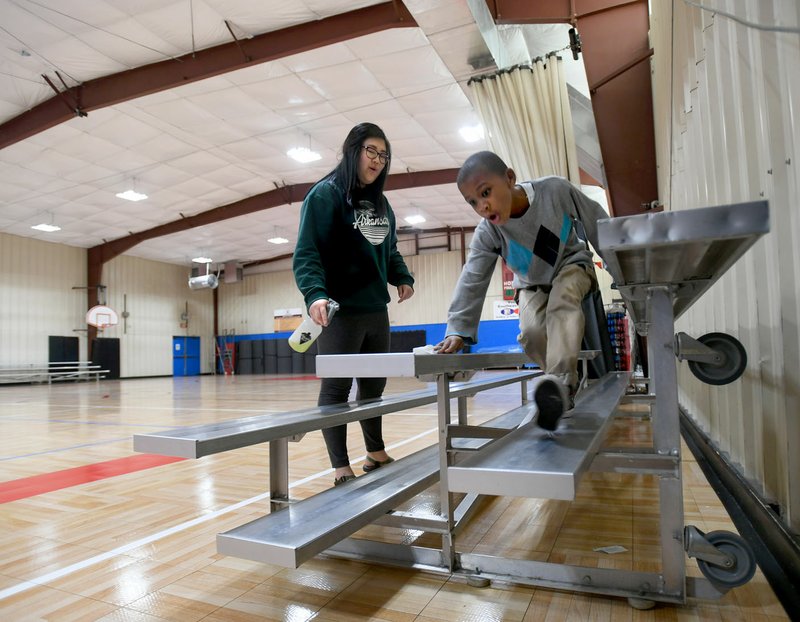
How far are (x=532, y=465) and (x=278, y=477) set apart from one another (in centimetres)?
80

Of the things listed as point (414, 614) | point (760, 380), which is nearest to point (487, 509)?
point (414, 614)

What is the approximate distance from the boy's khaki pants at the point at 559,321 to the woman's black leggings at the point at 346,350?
51 centimetres

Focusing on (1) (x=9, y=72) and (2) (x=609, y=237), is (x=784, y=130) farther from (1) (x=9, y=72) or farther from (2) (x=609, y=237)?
(1) (x=9, y=72)

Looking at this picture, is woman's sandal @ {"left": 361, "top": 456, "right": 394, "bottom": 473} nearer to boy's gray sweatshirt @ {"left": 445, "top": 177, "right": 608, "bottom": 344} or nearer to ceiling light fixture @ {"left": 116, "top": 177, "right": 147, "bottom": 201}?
boy's gray sweatshirt @ {"left": 445, "top": 177, "right": 608, "bottom": 344}

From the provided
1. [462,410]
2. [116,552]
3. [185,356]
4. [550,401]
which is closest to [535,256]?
[550,401]

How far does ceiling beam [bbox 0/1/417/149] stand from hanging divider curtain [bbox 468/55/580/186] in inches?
49.9

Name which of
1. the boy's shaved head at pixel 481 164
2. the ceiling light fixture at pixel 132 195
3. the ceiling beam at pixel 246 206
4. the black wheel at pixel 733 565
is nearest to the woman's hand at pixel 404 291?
the boy's shaved head at pixel 481 164

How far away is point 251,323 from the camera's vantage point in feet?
61.7

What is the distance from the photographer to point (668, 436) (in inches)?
42.4

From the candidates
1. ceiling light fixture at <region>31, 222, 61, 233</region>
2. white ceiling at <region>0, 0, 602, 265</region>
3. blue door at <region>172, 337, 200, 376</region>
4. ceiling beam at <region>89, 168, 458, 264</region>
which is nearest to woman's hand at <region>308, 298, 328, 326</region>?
white ceiling at <region>0, 0, 602, 265</region>

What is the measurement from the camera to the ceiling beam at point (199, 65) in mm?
5605

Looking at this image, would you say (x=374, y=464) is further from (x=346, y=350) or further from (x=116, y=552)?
(x=116, y=552)

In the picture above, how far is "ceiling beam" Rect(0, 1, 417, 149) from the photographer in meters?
5.61

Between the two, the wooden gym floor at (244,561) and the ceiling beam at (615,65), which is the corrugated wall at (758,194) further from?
the ceiling beam at (615,65)
